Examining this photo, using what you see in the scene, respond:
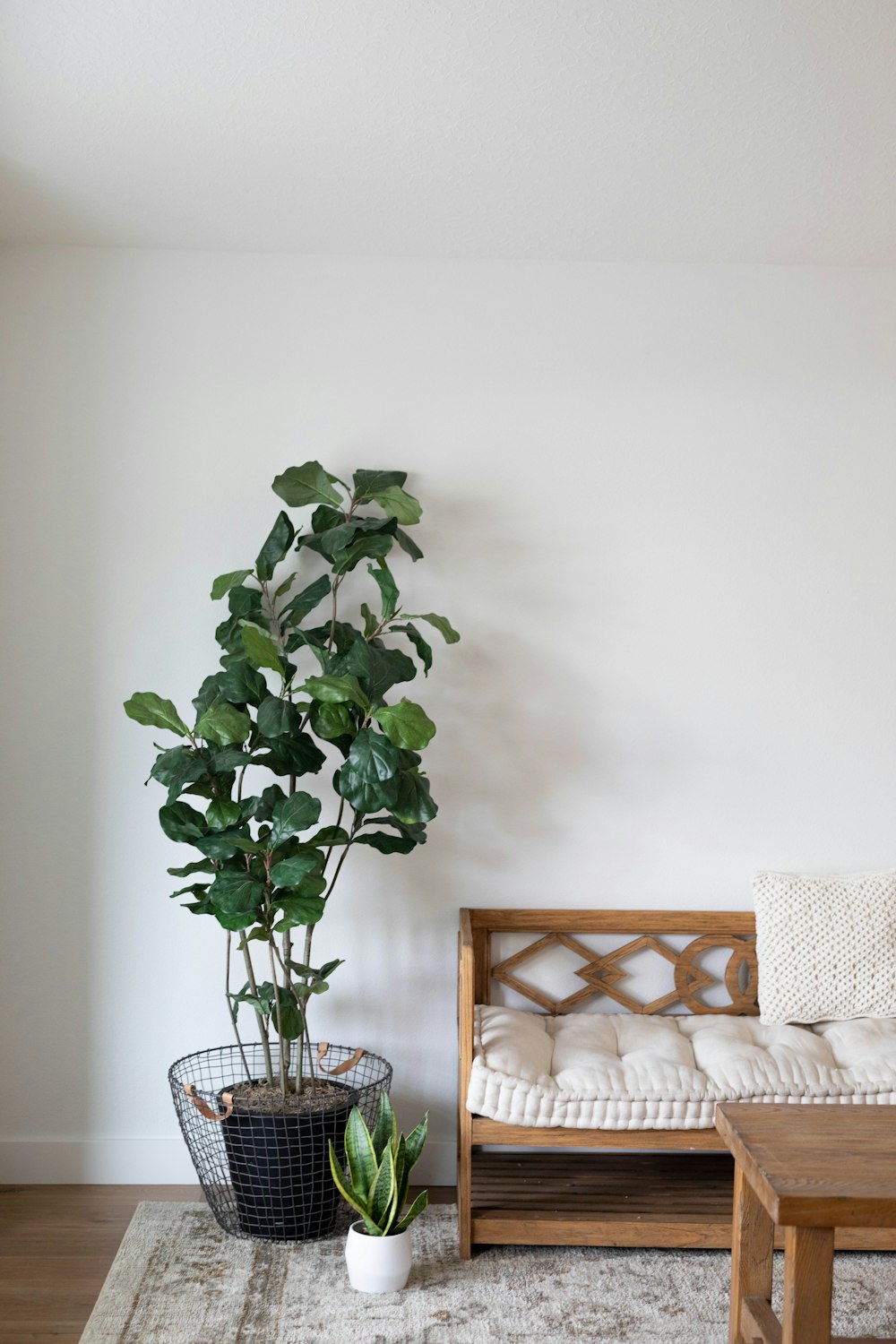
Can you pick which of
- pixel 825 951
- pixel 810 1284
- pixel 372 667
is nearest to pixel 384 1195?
pixel 810 1284

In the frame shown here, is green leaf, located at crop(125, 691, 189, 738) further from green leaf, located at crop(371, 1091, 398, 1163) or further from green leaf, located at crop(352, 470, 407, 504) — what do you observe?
green leaf, located at crop(371, 1091, 398, 1163)

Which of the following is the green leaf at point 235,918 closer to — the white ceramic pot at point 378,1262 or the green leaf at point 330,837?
the green leaf at point 330,837

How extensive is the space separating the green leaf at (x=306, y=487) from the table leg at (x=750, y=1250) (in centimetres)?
189

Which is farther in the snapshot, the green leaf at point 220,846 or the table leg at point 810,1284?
the green leaf at point 220,846

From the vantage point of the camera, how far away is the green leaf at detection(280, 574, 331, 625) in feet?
9.67

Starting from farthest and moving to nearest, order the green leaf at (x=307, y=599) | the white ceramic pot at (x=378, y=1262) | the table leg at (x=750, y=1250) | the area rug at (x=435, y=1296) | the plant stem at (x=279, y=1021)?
the green leaf at (x=307, y=599) → the plant stem at (x=279, y=1021) → the white ceramic pot at (x=378, y=1262) → the area rug at (x=435, y=1296) → the table leg at (x=750, y=1250)

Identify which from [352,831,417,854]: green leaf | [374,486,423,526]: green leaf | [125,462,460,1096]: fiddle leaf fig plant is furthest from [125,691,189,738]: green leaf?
[374,486,423,526]: green leaf

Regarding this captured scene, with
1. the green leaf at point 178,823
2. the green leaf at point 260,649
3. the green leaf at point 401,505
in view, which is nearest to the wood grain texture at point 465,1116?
the green leaf at point 178,823

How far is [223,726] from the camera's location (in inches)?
103

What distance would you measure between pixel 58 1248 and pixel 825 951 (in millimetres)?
2116

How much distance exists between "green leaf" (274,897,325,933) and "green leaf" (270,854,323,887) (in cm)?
4

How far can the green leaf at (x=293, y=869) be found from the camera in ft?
8.52

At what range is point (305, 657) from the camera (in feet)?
10.4

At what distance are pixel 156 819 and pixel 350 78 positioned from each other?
6.49ft
